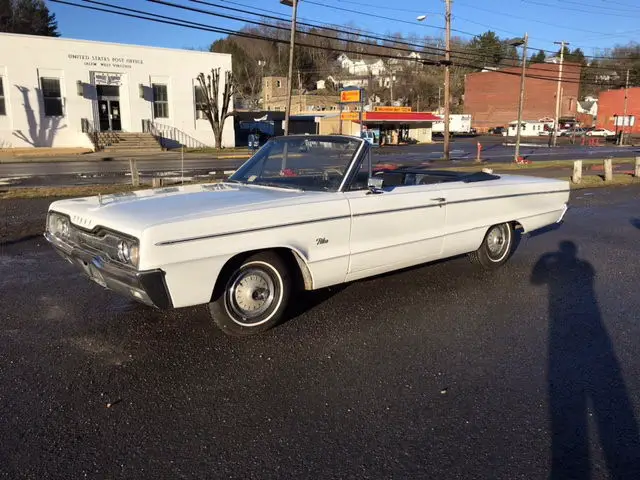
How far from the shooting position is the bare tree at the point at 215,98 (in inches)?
1550

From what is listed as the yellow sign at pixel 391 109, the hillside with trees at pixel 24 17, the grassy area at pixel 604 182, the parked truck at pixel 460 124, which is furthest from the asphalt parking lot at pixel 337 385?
the parked truck at pixel 460 124

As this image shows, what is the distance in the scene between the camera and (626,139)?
202 ft

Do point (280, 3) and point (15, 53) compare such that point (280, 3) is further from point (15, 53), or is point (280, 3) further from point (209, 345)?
point (209, 345)

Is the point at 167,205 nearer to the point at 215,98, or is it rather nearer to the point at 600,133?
the point at 215,98

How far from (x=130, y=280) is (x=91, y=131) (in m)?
37.0

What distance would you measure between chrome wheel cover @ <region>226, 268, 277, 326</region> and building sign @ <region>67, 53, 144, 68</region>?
37.0m

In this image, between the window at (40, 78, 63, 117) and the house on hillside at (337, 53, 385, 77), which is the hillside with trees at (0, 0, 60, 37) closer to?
the window at (40, 78, 63, 117)

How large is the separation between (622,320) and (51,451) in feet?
15.2

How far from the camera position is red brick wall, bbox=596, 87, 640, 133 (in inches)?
3280

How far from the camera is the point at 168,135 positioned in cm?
4016

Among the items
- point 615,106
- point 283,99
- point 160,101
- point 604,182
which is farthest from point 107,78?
point 615,106

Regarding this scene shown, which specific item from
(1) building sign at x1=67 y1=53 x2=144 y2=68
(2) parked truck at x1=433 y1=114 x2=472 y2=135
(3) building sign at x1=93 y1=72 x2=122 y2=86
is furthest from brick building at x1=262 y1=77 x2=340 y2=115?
(3) building sign at x1=93 y1=72 x2=122 y2=86

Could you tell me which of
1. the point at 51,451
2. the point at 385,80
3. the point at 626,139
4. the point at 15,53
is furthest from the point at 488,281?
the point at 385,80

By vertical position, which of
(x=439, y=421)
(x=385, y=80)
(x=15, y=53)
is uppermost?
(x=385, y=80)
